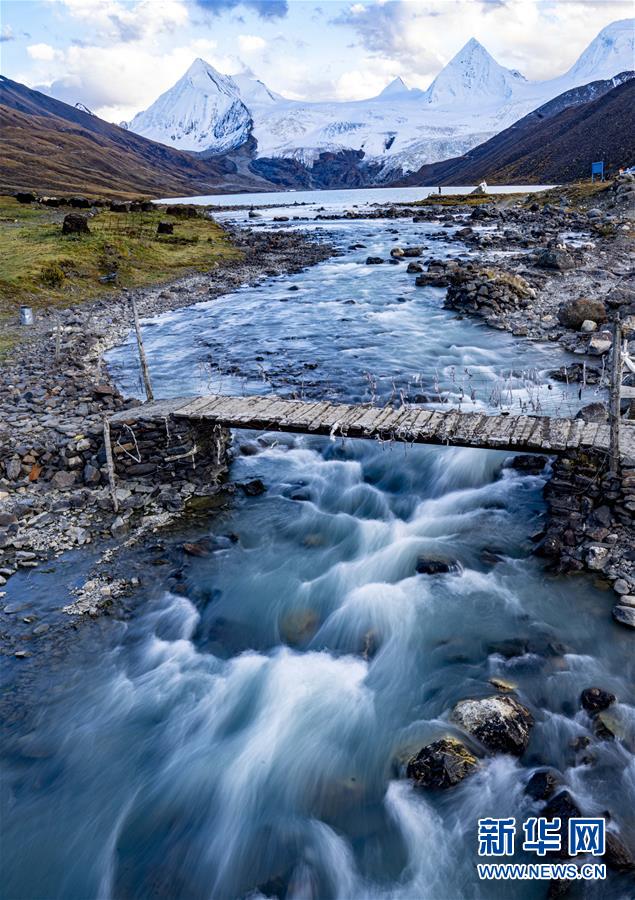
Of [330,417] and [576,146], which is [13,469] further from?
[576,146]

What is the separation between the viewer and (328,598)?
35.1 ft

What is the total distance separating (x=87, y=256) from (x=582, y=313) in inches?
1074

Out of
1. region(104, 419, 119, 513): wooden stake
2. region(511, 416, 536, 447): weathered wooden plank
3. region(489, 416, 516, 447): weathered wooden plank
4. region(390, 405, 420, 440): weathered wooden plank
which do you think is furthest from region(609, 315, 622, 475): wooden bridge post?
region(104, 419, 119, 513): wooden stake

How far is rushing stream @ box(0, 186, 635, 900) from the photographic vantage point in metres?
6.71

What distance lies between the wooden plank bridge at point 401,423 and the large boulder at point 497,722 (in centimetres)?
495

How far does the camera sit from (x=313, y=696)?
8.77m

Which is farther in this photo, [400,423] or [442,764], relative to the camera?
[400,423]

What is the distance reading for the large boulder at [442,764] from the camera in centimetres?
702

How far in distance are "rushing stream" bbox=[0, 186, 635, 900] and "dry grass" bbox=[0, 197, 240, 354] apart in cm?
1493

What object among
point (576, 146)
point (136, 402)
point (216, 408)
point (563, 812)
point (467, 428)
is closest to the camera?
point (563, 812)

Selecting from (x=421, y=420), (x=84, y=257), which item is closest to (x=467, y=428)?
(x=421, y=420)

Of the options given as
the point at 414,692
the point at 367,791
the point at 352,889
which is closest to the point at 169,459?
the point at 414,692

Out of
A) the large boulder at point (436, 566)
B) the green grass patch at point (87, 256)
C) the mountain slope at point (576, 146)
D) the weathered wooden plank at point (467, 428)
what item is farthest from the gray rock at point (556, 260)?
the mountain slope at point (576, 146)

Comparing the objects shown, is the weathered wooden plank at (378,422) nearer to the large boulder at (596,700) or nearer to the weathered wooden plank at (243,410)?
the weathered wooden plank at (243,410)
